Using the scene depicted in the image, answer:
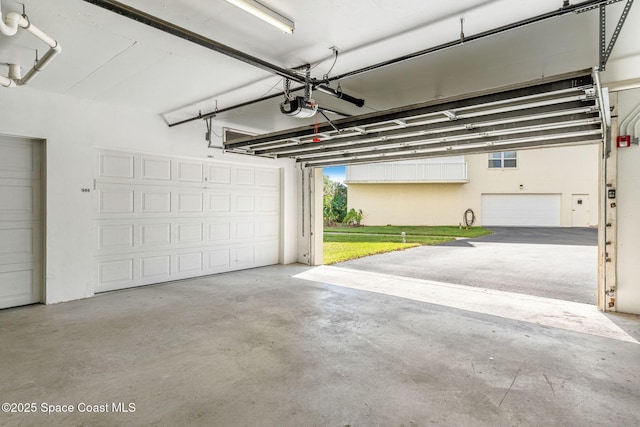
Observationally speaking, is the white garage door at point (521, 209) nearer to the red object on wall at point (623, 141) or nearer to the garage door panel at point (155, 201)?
the red object on wall at point (623, 141)

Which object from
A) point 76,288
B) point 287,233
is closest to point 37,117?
point 76,288

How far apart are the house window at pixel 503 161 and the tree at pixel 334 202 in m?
8.02

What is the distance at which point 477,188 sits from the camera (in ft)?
55.7

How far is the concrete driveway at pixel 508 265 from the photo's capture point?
5691 millimetres

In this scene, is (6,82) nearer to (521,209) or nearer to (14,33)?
(14,33)

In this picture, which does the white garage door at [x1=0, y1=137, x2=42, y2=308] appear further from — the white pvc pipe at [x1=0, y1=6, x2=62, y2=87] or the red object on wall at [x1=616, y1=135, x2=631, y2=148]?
the red object on wall at [x1=616, y1=135, x2=631, y2=148]

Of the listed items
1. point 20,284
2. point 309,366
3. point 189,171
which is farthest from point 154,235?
point 309,366

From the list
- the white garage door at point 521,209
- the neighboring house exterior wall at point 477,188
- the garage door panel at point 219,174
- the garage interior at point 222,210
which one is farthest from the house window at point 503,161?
the garage door panel at point 219,174

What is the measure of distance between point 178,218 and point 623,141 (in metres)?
6.54

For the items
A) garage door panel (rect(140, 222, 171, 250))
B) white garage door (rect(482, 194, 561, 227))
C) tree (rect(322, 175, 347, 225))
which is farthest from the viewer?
tree (rect(322, 175, 347, 225))

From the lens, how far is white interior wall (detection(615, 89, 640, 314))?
13.4ft

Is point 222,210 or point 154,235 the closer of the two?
point 154,235

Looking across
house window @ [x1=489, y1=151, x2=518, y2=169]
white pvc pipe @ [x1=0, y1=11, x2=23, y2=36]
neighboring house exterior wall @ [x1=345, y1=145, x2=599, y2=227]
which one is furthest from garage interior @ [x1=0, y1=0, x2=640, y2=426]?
house window @ [x1=489, y1=151, x2=518, y2=169]

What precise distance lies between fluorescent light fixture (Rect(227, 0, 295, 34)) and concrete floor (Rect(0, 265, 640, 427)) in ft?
9.08
